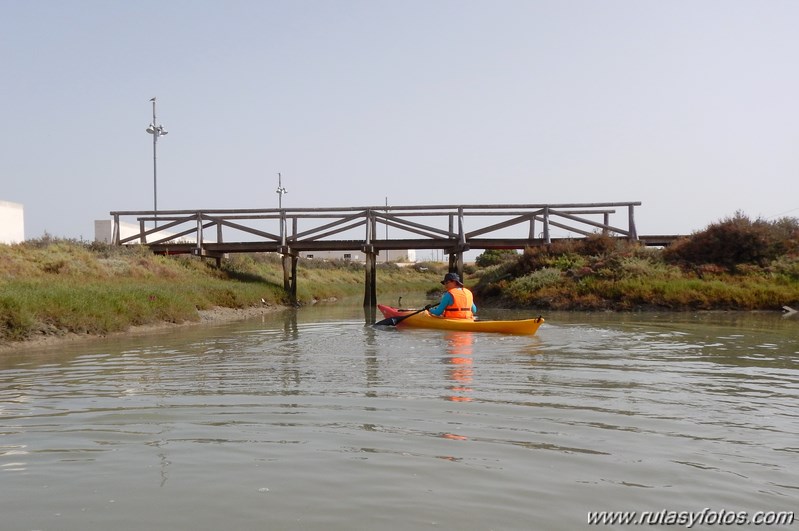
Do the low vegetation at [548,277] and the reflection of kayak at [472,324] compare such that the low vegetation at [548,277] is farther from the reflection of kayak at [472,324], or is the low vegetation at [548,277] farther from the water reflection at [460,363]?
the water reflection at [460,363]

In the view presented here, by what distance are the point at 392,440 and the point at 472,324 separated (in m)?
8.75

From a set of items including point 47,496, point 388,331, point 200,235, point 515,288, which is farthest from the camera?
point 200,235

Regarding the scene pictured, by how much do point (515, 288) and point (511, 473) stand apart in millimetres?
21634

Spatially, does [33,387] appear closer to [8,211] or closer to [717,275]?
[717,275]

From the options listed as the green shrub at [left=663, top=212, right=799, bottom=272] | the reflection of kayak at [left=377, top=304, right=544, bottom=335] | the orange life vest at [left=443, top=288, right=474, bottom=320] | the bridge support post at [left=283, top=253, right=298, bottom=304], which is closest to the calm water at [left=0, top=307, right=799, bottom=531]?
the reflection of kayak at [left=377, top=304, right=544, bottom=335]

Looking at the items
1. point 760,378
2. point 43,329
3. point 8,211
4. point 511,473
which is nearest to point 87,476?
point 511,473

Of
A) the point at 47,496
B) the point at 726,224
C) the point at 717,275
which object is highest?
the point at 726,224

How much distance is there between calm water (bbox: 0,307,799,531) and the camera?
12.7 ft

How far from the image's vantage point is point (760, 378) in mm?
7957

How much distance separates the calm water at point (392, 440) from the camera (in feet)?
12.7

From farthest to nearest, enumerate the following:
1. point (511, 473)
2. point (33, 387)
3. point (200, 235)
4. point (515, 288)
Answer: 1. point (200, 235)
2. point (515, 288)
3. point (33, 387)
4. point (511, 473)

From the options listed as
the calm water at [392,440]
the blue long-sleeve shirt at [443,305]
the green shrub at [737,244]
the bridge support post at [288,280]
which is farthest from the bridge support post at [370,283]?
the calm water at [392,440]

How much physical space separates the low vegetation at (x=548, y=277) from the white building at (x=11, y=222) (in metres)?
3.23

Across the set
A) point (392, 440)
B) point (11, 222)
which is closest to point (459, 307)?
point (392, 440)
